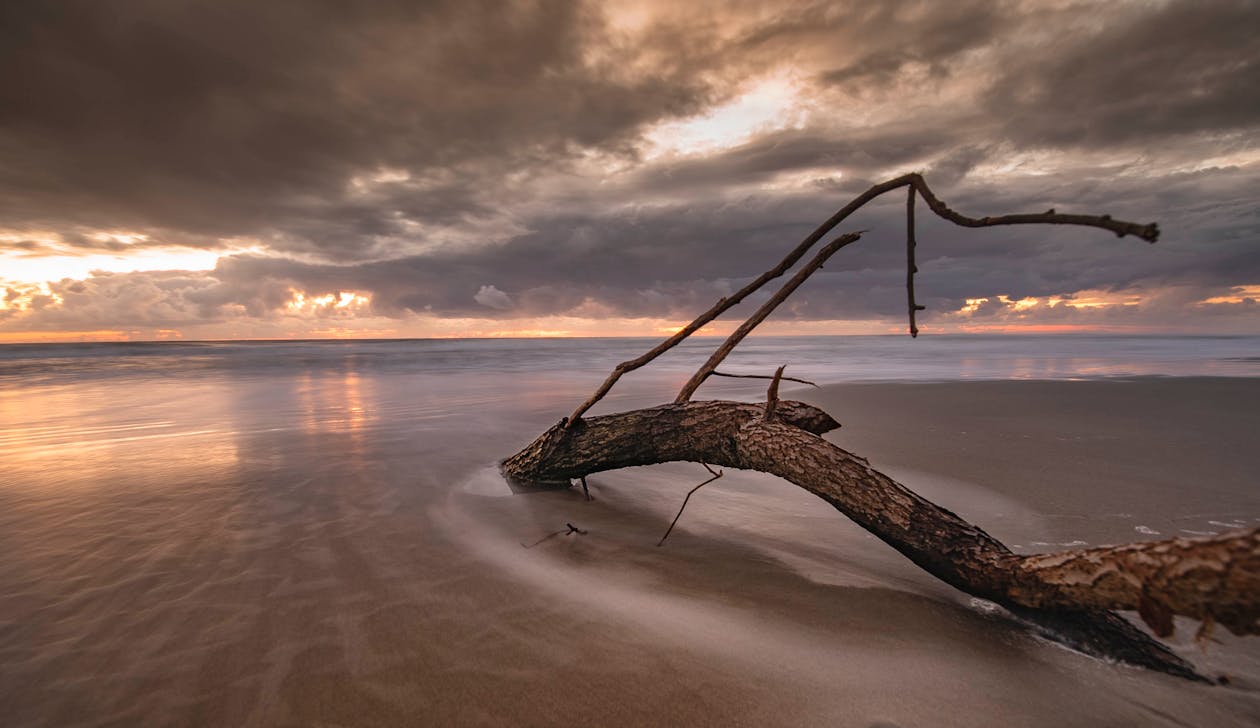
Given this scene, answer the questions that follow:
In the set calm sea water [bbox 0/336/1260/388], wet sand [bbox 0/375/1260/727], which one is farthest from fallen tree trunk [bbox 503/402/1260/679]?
calm sea water [bbox 0/336/1260/388]

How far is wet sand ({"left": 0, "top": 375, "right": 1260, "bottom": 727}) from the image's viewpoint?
2264 millimetres

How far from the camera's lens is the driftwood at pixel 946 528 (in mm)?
1800

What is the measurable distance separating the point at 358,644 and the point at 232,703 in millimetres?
548

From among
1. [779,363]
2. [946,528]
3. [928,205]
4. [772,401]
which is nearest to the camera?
[928,205]

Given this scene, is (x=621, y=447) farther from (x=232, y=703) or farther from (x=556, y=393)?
(x=556, y=393)

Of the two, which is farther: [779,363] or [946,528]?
[779,363]

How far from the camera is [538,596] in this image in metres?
3.24

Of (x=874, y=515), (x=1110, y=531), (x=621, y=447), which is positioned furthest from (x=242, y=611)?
(x=1110, y=531)

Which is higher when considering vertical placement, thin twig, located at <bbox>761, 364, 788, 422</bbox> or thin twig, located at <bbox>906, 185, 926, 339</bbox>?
thin twig, located at <bbox>906, 185, 926, 339</bbox>

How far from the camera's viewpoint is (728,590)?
3336 millimetres

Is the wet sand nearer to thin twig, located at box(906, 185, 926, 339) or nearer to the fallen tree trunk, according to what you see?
the fallen tree trunk

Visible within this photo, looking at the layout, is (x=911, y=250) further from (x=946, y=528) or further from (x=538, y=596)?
(x=538, y=596)

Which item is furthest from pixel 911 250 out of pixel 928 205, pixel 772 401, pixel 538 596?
pixel 538 596

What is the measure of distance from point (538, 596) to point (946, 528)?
2455mm
